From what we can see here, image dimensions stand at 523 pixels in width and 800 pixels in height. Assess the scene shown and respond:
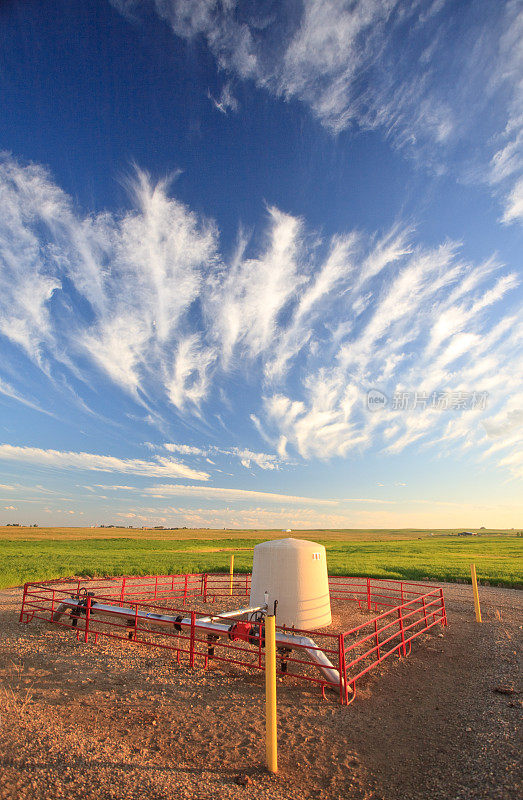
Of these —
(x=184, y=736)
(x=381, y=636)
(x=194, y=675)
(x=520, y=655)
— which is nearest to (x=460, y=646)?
(x=520, y=655)

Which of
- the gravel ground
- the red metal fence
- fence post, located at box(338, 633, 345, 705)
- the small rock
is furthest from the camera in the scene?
the small rock

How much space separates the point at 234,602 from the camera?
65.4 ft

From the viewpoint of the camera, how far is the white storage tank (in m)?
13.6

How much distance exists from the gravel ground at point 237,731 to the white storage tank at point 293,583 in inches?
113

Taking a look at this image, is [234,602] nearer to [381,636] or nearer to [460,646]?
[381,636]

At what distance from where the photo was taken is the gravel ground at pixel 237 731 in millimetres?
5820

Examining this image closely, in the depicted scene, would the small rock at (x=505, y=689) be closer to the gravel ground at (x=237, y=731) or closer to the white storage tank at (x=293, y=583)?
the gravel ground at (x=237, y=731)

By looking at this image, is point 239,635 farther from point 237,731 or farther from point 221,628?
point 237,731

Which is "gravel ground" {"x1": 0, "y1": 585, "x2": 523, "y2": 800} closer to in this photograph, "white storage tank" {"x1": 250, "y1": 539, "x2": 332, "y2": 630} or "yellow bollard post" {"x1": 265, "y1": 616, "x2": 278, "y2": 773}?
"yellow bollard post" {"x1": 265, "y1": 616, "x2": 278, "y2": 773}

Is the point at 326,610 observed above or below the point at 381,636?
above

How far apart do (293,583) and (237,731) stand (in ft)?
21.5

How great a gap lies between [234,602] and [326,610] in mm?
6862

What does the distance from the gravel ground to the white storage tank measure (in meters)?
2.88

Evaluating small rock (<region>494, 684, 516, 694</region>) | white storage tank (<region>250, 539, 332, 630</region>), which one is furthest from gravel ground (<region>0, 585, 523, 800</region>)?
white storage tank (<region>250, 539, 332, 630</region>)
